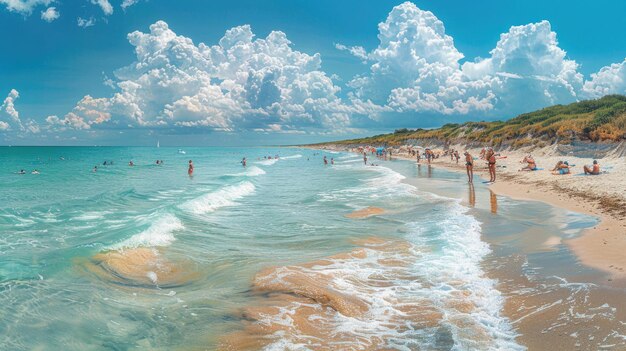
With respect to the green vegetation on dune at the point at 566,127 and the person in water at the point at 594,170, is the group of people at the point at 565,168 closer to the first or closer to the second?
the person in water at the point at 594,170

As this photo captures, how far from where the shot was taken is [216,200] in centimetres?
2188

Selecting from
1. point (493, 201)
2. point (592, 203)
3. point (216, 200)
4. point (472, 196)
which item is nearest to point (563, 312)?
point (592, 203)

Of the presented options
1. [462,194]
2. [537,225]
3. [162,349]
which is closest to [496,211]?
[537,225]

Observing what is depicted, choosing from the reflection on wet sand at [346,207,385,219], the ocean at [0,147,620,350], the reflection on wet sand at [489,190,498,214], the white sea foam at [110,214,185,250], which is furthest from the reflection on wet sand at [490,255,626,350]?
the white sea foam at [110,214,185,250]

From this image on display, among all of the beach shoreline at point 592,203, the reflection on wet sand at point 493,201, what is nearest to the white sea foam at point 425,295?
the beach shoreline at point 592,203

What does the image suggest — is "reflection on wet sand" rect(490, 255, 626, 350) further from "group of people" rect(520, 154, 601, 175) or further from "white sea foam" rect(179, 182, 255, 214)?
"group of people" rect(520, 154, 601, 175)

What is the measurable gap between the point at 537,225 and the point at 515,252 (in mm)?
3663

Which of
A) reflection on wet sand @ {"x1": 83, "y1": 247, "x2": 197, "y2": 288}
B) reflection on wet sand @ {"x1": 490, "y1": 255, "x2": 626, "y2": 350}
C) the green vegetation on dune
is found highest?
the green vegetation on dune

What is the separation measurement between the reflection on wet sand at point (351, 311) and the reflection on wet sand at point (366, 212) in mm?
6497

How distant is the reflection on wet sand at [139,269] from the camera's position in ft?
28.8

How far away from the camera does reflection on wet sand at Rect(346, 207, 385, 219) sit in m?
16.0

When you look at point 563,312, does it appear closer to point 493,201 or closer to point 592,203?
point 592,203

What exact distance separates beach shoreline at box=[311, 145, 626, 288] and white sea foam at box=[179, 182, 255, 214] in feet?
48.6

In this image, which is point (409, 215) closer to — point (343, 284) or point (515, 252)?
point (515, 252)
